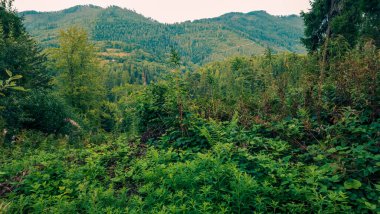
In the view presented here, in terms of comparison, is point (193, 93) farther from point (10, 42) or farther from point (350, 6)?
point (350, 6)

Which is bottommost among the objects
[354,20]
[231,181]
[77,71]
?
[77,71]

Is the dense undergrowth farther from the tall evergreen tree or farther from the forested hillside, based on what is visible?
the tall evergreen tree

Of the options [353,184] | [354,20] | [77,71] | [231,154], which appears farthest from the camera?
[77,71]

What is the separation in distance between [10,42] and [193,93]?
15589 millimetres

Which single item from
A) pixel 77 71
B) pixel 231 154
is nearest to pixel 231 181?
pixel 231 154

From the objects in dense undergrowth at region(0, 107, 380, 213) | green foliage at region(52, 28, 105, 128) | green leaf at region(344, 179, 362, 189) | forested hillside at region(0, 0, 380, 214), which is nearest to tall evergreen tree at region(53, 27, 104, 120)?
green foliage at region(52, 28, 105, 128)

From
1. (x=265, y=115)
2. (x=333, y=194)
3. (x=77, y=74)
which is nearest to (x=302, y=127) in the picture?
(x=265, y=115)

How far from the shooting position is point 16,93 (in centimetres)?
1381

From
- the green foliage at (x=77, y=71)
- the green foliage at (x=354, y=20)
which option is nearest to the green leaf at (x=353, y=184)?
the green foliage at (x=354, y=20)

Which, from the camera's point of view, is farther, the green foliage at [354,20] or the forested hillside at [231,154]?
the green foliage at [354,20]

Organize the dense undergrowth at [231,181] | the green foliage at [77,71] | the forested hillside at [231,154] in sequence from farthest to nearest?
the green foliage at [77,71]
the forested hillside at [231,154]
the dense undergrowth at [231,181]

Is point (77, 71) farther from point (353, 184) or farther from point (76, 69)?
point (353, 184)

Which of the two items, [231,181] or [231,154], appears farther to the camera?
[231,154]

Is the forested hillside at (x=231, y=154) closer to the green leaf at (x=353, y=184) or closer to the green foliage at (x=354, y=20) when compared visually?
the green leaf at (x=353, y=184)
